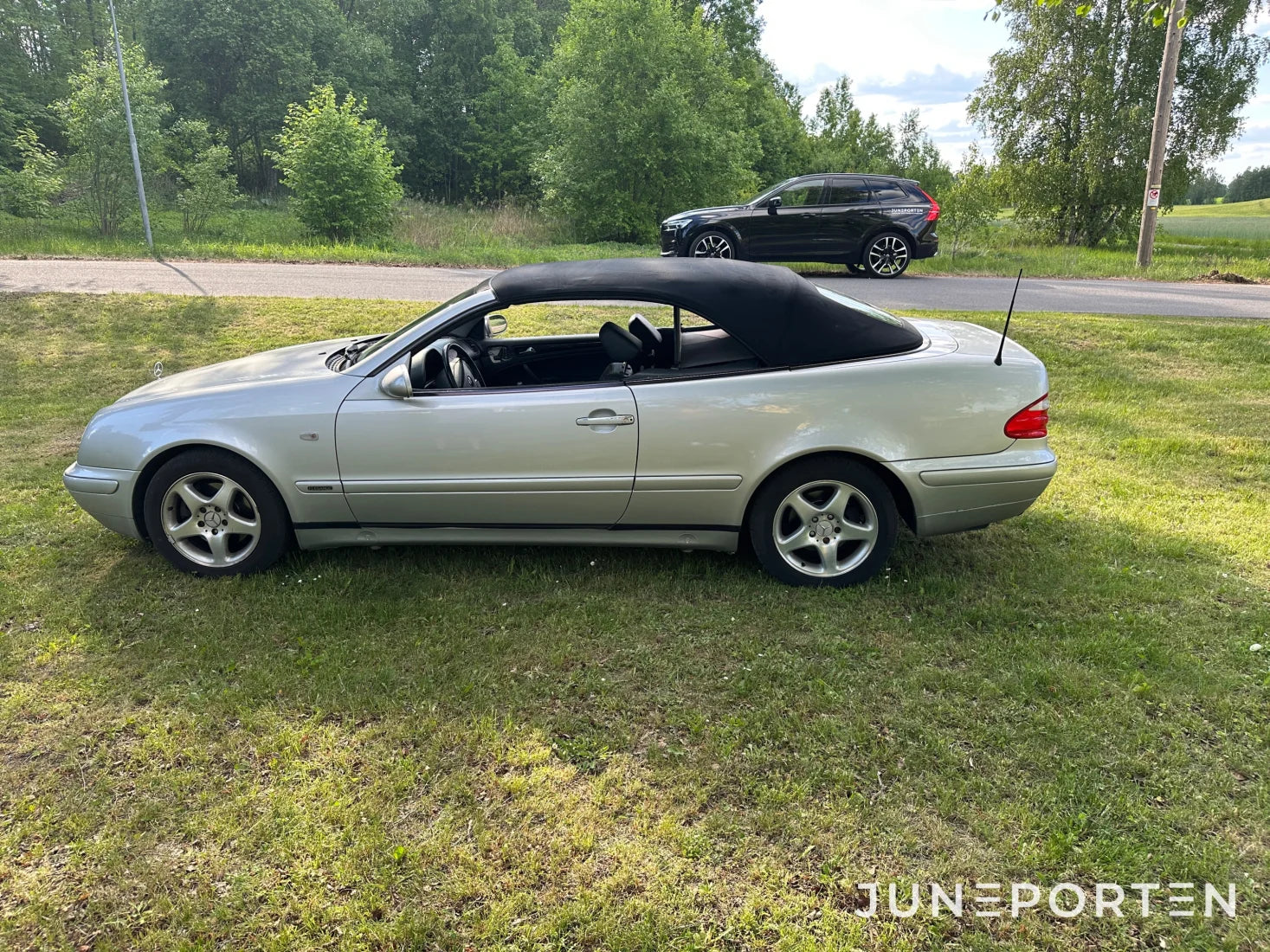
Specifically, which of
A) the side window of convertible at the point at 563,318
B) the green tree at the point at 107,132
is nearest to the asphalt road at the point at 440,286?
the side window of convertible at the point at 563,318

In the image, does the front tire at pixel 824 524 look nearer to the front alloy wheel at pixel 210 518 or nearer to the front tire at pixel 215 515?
the front tire at pixel 215 515

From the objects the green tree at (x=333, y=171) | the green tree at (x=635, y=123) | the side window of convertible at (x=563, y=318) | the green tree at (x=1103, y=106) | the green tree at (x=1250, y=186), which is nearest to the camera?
the side window of convertible at (x=563, y=318)

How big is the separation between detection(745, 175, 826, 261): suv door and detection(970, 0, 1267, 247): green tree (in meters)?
13.3

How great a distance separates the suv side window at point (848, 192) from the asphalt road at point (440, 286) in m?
1.41

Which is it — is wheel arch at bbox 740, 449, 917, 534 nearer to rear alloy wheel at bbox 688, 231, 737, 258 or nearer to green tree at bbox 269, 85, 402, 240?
rear alloy wheel at bbox 688, 231, 737, 258

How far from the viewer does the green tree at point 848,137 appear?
1383 inches

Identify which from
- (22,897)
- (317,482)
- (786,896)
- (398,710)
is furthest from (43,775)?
(786,896)

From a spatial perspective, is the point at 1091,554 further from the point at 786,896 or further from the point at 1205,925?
the point at 786,896

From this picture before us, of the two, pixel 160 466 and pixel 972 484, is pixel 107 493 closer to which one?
pixel 160 466

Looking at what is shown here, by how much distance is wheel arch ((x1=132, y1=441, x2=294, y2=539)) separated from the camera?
13.2ft

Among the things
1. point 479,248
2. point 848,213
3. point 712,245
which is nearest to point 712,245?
point 712,245

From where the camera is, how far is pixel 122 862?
8.10 ft

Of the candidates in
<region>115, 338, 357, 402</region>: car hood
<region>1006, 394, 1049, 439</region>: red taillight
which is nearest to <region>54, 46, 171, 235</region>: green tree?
<region>115, 338, 357, 402</region>: car hood

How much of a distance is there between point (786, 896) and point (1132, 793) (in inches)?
49.3
